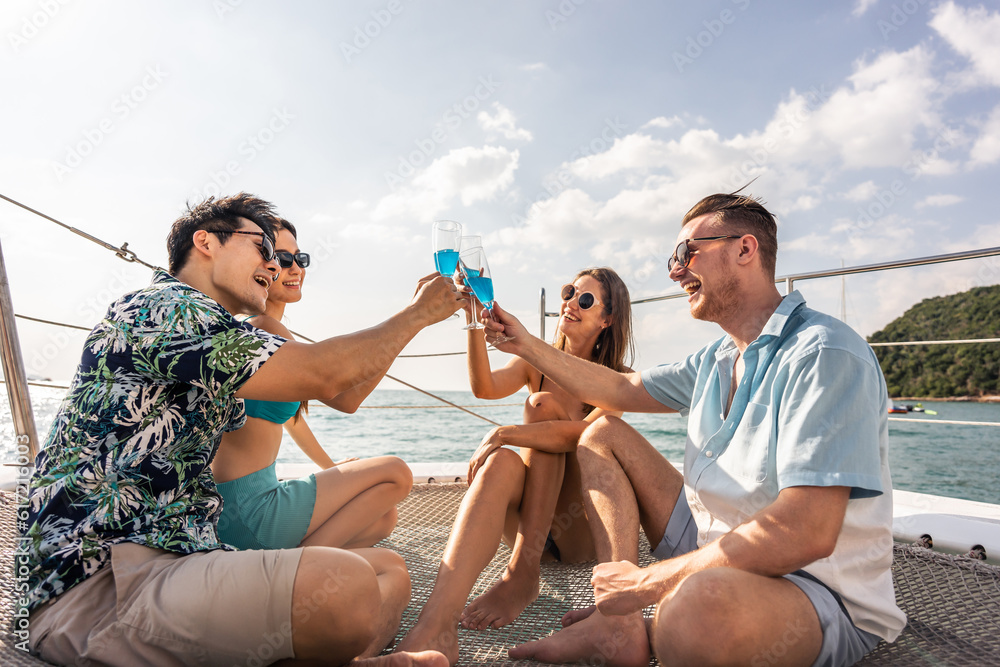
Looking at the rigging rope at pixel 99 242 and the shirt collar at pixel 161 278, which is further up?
the rigging rope at pixel 99 242

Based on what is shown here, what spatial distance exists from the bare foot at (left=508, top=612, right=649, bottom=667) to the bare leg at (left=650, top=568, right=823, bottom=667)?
224 mm

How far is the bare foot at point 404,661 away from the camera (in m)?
1.23

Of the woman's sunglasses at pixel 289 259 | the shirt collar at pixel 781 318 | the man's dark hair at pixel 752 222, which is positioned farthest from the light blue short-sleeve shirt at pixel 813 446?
the woman's sunglasses at pixel 289 259

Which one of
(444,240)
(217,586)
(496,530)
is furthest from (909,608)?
(217,586)

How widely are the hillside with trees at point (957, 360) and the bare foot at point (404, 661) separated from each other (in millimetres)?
40291

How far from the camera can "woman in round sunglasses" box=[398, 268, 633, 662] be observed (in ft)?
5.54

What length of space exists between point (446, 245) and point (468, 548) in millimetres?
946

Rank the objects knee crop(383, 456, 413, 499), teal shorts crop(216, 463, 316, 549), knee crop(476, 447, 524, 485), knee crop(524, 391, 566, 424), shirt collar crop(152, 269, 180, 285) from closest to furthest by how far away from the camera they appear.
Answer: shirt collar crop(152, 269, 180, 285)
teal shorts crop(216, 463, 316, 549)
knee crop(476, 447, 524, 485)
knee crop(383, 456, 413, 499)
knee crop(524, 391, 566, 424)

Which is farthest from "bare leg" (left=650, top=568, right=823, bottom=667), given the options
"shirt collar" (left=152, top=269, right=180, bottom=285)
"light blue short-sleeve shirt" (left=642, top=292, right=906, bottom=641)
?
"shirt collar" (left=152, top=269, right=180, bottom=285)

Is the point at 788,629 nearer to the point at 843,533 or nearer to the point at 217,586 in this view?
the point at 843,533

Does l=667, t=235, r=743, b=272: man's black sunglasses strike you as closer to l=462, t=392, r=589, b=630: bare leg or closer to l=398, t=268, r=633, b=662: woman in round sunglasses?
l=398, t=268, r=633, b=662: woman in round sunglasses

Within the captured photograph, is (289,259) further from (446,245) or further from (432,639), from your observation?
(432,639)

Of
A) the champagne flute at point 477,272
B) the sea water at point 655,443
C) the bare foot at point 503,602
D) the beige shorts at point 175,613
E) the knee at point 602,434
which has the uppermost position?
the champagne flute at point 477,272
